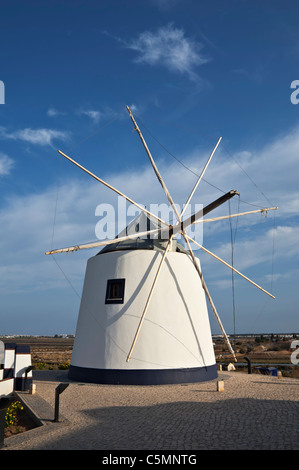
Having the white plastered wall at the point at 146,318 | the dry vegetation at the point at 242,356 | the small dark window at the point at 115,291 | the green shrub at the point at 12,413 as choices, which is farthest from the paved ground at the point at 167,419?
the dry vegetation at the point at 242,356

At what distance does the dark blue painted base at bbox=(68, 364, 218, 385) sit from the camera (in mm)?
15750

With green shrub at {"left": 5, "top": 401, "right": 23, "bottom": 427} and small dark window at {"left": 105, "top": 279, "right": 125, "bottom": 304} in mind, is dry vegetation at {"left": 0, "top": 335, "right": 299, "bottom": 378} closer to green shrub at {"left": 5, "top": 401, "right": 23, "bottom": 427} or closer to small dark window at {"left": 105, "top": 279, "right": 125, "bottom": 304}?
small dark window at {"left": 105, "top": 279, "right": 125, "bottom": 304}

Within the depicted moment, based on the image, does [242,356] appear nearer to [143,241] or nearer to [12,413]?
[143,241]

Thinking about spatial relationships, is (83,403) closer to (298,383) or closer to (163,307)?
(163,307)

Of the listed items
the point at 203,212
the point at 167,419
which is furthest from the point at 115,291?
the point at 167,419

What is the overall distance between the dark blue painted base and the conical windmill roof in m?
5.43

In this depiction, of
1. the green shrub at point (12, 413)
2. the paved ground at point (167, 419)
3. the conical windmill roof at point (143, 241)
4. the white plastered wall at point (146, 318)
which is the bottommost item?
the green shrub at point (12, 413)

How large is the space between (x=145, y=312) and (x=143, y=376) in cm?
273

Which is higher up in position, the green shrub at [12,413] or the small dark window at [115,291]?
the small dark window at [115,291]

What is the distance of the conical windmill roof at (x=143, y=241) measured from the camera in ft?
59.0

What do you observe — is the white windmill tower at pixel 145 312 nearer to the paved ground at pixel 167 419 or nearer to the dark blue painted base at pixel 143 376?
the dark blue painted base at pixel 143 376

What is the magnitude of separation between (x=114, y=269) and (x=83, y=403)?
652 cm
